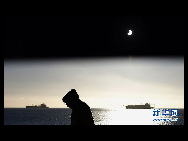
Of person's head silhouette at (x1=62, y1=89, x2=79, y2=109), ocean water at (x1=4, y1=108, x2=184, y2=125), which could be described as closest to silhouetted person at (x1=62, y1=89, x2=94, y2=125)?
person's head silhouette at (x1=62, y1=89, x2=79, y2=109)

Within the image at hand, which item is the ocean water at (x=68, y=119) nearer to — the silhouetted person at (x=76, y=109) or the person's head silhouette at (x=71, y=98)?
the silhouetted person at (x=76, y=109)

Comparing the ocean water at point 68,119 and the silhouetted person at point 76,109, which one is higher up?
the silhouetted person at point 76,109

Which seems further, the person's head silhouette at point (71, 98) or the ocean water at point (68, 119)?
the ocean water at point (68, 119)

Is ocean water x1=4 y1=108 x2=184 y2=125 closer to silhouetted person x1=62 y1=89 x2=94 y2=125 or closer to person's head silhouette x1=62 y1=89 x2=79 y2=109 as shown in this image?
silhouetted person x1=62 y1=89 x2=94 y2=125

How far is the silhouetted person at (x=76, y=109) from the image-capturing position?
3.00 m

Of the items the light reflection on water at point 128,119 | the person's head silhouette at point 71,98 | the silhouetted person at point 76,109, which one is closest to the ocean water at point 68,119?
the light reflection on water at point 128,119

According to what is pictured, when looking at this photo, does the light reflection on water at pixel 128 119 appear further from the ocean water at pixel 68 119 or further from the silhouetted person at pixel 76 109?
the silhouetted person at pixel 76 109

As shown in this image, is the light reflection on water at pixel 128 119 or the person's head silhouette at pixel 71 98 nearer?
the person's head silhouette at pixel 71 98
